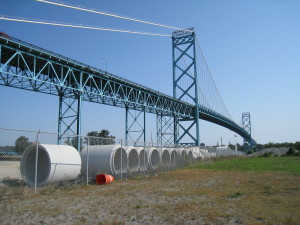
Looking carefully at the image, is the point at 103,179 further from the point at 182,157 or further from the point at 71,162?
the point at 182,157

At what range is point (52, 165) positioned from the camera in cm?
1026

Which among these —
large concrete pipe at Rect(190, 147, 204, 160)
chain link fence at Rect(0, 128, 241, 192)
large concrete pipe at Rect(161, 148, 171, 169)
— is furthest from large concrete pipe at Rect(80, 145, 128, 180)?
large concrete pipe at Rect(190, 147, 204, 160)

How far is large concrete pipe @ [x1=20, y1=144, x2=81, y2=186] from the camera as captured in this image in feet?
33.8

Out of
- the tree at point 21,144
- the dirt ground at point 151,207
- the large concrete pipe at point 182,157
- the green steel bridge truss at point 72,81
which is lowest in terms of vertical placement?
the dirt ground at point 151,207

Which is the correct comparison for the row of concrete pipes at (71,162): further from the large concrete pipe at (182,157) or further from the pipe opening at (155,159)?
the large concrete pipe at (182,157)

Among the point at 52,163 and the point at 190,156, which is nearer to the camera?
the point at 52,163

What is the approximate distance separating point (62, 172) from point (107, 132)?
59.4 metres

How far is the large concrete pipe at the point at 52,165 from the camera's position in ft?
33.8

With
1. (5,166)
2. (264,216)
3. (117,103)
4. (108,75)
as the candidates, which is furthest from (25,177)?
(117,103)

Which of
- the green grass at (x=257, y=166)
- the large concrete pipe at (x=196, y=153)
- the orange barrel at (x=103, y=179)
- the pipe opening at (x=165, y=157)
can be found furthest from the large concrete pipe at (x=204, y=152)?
the orange barrel at (x=103, y=179)

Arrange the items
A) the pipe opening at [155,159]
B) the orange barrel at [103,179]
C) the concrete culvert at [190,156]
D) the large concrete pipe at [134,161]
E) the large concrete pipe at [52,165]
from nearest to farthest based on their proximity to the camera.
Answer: the large concrete pipe at [52,165] → the orange barrel at [103,179] → the large concrete pipe at [134,161] → the pipe opening at [155,159] → the concrete culvert at [190,156]

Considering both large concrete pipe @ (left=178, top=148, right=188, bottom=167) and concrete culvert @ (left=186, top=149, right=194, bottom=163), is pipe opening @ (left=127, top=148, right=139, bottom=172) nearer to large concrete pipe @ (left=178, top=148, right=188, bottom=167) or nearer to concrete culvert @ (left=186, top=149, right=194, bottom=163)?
large concrete pipe @ (left=178, top=148, right=188, bottom=167)


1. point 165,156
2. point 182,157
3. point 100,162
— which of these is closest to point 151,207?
point 100,162

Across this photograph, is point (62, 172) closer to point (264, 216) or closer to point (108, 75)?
point (264, 216)
